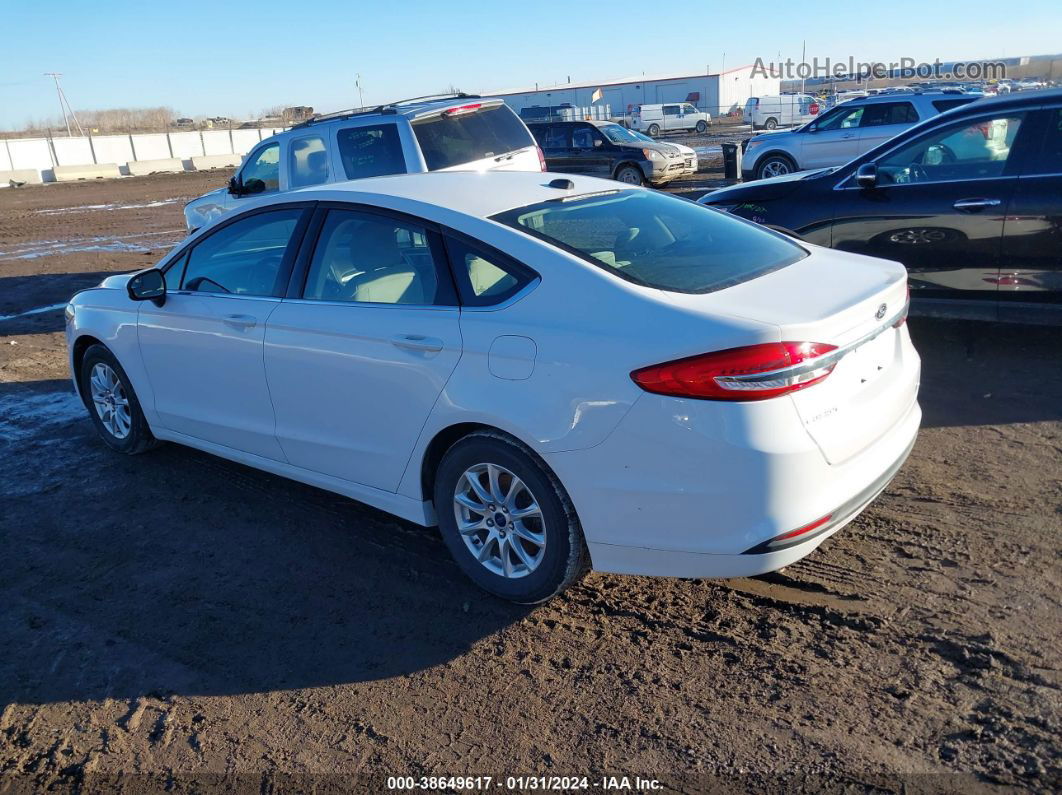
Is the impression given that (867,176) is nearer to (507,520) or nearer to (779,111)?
(507,520)

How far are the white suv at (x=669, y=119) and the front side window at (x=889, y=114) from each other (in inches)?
1519

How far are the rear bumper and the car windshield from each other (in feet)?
56.7

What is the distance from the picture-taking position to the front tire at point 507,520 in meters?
3.44

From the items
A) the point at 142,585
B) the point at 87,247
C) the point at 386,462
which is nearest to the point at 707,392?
the point at 386,462

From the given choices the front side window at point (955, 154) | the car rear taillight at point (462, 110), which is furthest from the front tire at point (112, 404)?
the front side window at point (955, 154)

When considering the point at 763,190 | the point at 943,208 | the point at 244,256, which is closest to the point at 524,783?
the point at 244,256

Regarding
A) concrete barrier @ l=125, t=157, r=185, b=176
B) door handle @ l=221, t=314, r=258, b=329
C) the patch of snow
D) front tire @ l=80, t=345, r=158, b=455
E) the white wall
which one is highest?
the white wall

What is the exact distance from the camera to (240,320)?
14.9ft

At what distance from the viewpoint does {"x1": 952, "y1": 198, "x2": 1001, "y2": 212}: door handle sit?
613 cm

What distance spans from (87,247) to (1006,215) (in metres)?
15.5

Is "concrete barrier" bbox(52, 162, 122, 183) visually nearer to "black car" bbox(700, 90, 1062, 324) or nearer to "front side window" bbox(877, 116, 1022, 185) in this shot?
"black car" bbox(700, 90, 1062, 324)

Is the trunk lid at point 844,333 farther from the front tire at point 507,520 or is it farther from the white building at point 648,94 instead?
the white building at point 648,94

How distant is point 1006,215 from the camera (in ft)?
19.9

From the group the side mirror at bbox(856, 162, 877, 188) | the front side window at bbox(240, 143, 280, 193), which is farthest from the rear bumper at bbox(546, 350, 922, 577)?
the front side window at bbox(240, 143, 280, 193)
